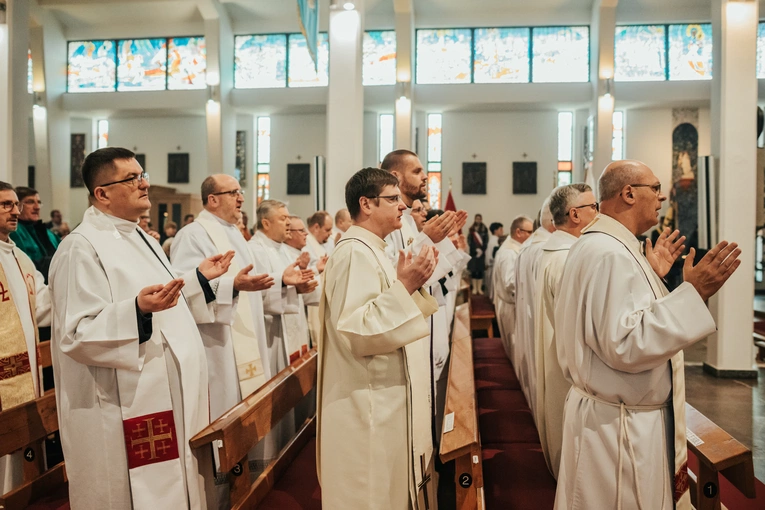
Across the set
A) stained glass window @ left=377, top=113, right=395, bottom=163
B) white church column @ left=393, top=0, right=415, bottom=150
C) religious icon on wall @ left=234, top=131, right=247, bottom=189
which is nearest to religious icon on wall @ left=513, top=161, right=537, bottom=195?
stained glass window @ left=377, top=113, right=395, bottom=163

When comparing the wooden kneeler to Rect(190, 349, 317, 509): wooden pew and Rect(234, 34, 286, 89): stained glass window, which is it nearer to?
Rect(190, 349, 317, 509): wooden pew

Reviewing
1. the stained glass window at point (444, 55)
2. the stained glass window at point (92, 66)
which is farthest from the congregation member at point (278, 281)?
the stained glass window at point (92, 66)

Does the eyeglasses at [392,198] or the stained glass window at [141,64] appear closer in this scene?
the eyeglasses at [392,198]

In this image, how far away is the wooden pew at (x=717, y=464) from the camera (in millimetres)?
2387

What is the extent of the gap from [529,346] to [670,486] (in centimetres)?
230

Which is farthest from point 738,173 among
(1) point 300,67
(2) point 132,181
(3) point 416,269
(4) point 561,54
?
(1) point 300,67

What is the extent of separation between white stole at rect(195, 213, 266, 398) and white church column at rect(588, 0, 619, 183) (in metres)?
13.7

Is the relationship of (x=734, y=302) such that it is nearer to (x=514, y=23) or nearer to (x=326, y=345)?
(x=326, y=345)

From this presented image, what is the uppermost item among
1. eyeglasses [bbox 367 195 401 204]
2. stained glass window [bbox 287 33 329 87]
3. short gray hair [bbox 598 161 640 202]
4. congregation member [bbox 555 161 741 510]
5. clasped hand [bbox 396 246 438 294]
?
stained glass window [bbox 287 33 329 87]

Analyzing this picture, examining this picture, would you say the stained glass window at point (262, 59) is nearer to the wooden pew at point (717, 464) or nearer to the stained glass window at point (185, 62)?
the stained glass window at point (185, 62)

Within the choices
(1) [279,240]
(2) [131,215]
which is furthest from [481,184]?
(2) [131,215]

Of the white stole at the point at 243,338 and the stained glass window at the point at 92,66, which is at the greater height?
the stained glass window at the point at 92,66

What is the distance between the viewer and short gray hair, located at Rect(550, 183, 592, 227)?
3.94m

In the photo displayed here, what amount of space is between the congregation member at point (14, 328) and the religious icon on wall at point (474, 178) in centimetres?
1678
